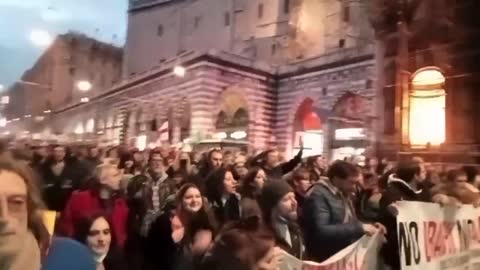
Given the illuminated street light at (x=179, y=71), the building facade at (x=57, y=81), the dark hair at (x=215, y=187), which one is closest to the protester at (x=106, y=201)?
the dark hair at (x=215, y=187)

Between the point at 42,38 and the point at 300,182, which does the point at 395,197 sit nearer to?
the point at 300,182

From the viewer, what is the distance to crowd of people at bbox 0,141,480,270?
4.00 ft

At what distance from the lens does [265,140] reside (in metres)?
8.16

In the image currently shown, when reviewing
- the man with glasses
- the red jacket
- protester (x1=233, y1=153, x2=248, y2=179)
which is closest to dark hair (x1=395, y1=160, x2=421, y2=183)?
protester (x1=233, y1=153, x2=248, y2=179)

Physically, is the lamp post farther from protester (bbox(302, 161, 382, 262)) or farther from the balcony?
protester (bbox(302, 161, 382, 262))

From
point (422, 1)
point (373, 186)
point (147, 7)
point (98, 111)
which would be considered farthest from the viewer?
point (422, 1)

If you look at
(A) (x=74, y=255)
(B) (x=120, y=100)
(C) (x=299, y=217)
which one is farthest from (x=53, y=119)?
(A) (x=74, y=255)

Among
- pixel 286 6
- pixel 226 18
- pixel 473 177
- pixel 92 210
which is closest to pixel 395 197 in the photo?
pixel 92 210

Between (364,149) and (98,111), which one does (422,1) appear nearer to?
(364,149)

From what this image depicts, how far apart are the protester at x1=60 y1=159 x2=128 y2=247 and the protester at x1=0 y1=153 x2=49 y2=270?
1.88 m

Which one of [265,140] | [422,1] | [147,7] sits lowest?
[265,140]

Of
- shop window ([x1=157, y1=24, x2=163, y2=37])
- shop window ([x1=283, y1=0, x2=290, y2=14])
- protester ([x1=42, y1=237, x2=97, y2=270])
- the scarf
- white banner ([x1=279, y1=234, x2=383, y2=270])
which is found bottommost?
white banner ([x1=279, y1=234, x2=383, y2=270])

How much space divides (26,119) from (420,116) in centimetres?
698

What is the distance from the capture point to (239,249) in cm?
193
